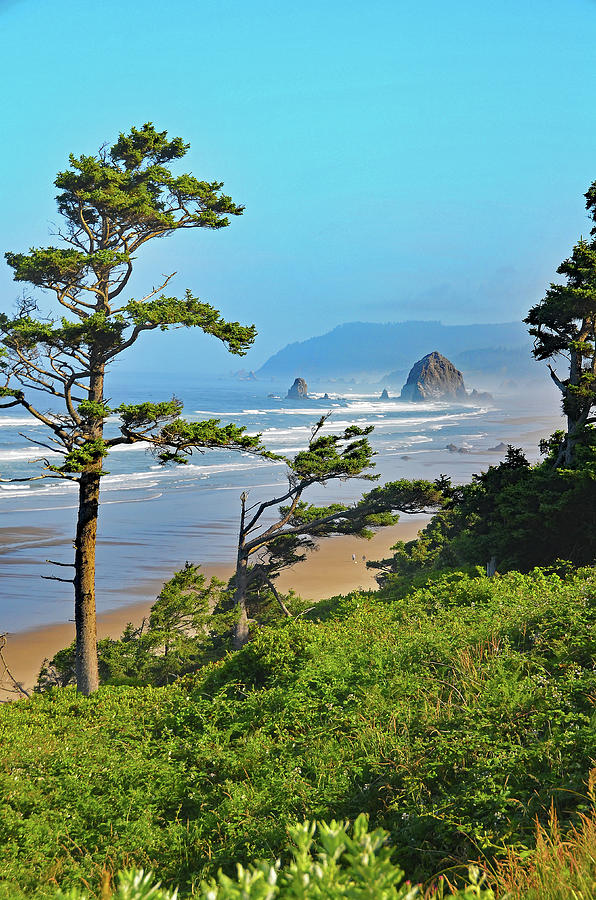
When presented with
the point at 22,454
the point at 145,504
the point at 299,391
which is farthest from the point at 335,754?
the point at 299,391

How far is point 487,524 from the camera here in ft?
45.9

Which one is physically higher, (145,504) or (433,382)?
(433,382)

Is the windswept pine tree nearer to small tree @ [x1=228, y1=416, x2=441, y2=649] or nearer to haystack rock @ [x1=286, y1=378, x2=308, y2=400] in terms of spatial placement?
small tree @ [x1=228, y1=416, x2=441, y2=649]

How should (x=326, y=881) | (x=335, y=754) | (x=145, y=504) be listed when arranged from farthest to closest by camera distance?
(x=145, y=504) → (x=335, y=754) → (x=326, y=881)

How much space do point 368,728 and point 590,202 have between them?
14212 mm

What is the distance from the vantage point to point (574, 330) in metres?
14.0

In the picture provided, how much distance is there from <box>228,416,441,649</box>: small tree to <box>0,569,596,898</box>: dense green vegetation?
21.9 feet

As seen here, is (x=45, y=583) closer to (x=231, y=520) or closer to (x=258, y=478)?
(x=231, y=520)

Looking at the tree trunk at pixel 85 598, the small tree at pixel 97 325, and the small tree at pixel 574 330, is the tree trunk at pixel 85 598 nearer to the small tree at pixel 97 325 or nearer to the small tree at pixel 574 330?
the small tree at pixel 97 325

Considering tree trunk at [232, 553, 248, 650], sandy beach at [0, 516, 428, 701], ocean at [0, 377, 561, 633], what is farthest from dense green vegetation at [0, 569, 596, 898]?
sandy beach at [0, 516, 428, 701]

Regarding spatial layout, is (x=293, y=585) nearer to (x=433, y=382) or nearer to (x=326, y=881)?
(x=326, y=881)

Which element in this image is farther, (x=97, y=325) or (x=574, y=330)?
(x=574, y=330)

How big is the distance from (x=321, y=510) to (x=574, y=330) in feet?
26.1

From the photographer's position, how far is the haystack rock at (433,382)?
566 ft
